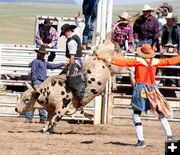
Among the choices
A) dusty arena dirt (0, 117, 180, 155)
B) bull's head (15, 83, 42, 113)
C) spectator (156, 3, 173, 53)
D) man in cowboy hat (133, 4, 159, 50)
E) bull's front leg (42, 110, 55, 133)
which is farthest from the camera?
spectator (156, 3, 173, 53)

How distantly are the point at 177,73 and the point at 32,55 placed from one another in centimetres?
399

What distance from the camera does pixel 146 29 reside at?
49.5ft

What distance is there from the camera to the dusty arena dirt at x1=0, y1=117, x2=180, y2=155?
11.5m

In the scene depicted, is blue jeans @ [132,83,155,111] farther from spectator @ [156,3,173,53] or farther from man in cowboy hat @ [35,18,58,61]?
man in cowboy hat @ [35,18,58,61]

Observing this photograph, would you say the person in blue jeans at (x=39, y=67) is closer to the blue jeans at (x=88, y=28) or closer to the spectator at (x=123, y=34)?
the spectator at (x=123, y=34)

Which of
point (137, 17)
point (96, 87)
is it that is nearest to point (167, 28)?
point (137, 17)

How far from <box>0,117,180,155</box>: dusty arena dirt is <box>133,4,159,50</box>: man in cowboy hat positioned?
6.11 ft

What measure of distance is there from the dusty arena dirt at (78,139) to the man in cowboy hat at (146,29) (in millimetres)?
1862

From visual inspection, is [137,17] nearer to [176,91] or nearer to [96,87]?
[96,87]

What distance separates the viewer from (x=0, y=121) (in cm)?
1598

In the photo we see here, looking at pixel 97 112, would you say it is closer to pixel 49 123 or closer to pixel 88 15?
pixel 88 15

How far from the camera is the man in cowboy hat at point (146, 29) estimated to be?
49.3ft

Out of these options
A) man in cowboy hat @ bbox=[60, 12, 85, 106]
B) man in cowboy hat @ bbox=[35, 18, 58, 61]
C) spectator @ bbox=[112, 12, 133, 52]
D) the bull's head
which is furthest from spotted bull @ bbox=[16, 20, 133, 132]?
man in cowboy hat @ bbox=[35, 18, 58, 61]

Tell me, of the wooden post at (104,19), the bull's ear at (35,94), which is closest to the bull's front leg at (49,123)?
the bull's ear at (35,94)
